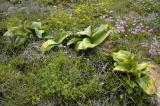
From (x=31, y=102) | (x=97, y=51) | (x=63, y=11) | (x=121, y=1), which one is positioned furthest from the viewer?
(x=121, y=1)

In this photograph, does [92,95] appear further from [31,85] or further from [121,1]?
[121,1]

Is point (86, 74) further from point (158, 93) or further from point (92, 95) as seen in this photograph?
point (158, 93)

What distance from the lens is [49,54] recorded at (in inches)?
176

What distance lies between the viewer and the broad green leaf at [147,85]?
12.5 ft

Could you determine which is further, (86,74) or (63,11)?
(63,11)

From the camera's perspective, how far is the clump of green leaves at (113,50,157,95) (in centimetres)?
384

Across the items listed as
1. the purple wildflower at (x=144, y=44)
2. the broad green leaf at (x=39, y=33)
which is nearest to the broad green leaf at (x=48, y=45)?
the broad green leaf at (x=39, y=33)

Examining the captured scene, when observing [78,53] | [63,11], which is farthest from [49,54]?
[63,11]

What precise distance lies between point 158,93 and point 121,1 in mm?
2821

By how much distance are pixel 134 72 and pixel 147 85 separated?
0.76ft

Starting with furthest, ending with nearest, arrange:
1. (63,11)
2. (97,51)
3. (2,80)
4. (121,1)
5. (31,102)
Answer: (121,1) → (63,11) → (97,51) → (2,80) → (31,102)

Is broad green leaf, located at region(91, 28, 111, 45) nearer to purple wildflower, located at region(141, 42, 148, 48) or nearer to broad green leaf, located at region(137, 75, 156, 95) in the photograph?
purple wildflower, located at region(141, 42, 148, 48)

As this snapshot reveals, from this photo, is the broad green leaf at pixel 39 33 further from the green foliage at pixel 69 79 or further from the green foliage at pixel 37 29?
the green foliage at pixel 69 79

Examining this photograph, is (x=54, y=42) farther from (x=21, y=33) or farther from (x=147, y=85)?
(x=147, y=85)
